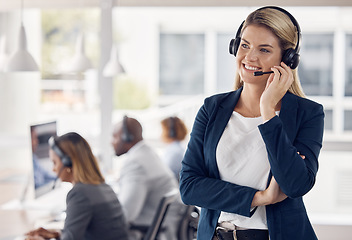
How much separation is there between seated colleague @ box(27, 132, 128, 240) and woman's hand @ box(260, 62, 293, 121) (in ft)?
3.65

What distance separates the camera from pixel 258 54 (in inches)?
54.9

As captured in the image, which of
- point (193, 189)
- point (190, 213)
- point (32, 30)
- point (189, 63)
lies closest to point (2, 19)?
point (32, 30)

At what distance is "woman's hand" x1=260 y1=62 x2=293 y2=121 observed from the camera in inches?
52.1

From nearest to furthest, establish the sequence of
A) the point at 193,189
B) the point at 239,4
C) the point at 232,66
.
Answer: the point at 193,189 → the point at 239,4 → the point at 232,66

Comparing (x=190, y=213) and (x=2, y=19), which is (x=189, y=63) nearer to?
(x=2, y=19)

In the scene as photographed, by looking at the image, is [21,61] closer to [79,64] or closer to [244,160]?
[79,64]

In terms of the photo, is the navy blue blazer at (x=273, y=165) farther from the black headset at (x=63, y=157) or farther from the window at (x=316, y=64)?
the window at (x=316, y=64)

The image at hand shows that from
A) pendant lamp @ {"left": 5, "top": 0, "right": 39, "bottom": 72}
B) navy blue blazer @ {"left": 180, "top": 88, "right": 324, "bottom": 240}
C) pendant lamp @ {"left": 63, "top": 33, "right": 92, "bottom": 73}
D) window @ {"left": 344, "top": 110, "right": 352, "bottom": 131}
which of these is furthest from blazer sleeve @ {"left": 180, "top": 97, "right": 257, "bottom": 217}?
window @ {"left": 344, "top": 110, "right": 352, "bottom": 131}

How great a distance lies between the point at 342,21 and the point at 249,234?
387cm

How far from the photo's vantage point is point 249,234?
1320 millimetres

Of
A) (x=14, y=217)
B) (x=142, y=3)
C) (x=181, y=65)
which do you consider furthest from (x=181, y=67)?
(x=14, y=217)

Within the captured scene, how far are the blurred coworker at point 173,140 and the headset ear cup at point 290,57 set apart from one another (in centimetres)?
238

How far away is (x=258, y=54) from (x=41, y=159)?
1.94 meters

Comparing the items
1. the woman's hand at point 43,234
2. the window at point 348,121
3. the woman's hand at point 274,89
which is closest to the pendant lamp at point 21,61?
the woman's hand at point 43,234
